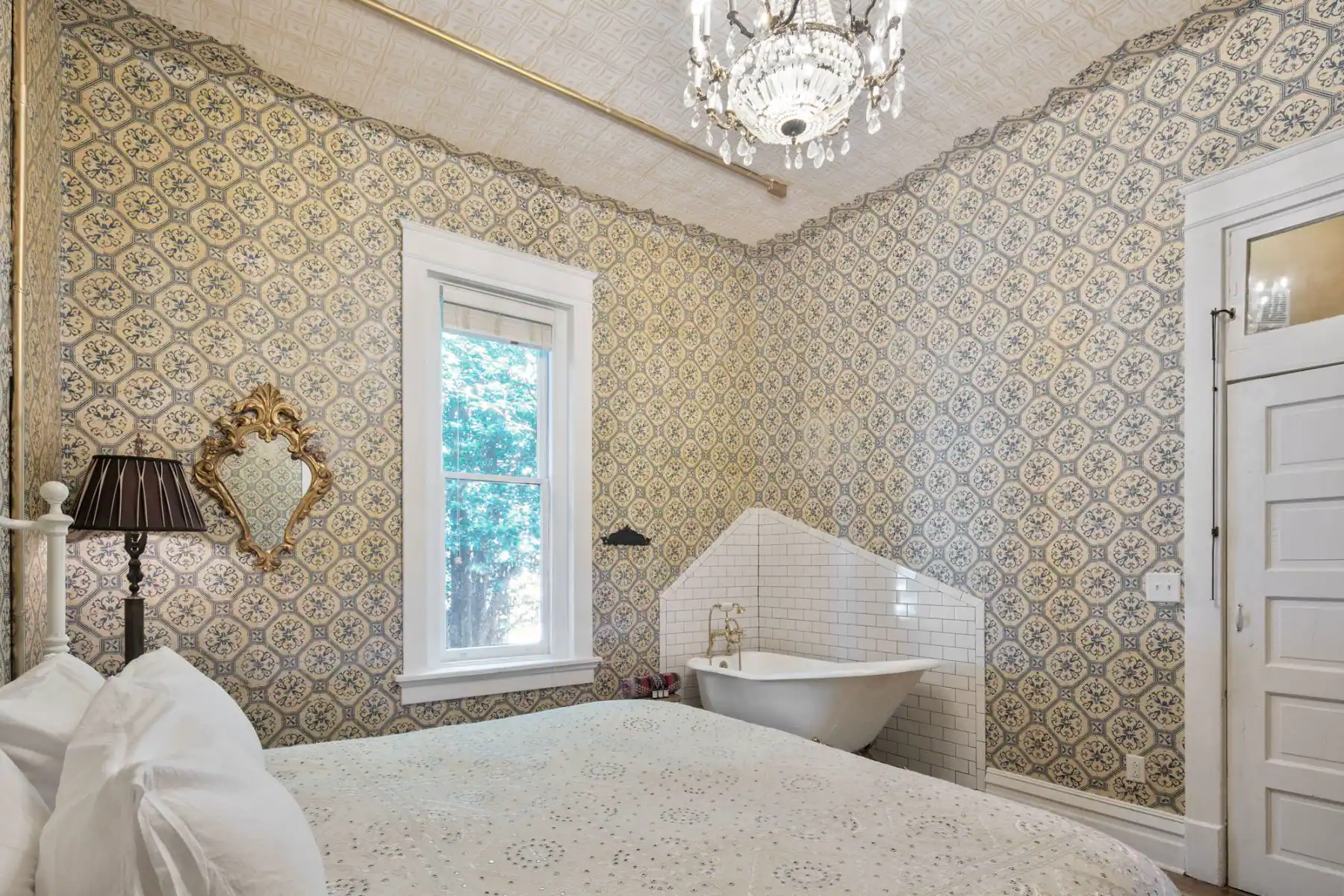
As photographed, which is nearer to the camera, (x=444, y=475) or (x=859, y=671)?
(x=859, y=671)

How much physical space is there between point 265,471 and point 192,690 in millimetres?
1654

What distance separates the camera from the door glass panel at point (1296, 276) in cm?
259

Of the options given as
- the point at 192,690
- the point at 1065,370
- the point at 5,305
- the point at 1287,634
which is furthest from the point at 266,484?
the point at 1287,634

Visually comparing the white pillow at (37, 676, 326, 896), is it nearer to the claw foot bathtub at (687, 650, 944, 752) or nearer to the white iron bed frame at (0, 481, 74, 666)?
the white iron bed frame at (0, 481, 74, 666)

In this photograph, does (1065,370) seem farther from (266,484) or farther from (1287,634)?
(266,484)

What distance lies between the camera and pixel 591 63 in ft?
10.5

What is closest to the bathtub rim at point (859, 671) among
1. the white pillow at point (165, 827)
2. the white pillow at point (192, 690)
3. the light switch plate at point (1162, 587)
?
the light switch plate at point (1162, 587)

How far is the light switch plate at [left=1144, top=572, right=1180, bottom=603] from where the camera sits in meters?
2.86

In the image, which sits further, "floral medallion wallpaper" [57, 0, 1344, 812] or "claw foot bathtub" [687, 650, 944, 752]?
"claw foot bathtub" [687, 650, 944, 752]

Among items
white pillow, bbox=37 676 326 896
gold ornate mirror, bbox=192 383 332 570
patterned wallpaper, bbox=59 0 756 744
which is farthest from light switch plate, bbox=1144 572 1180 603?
gold ornate mirror, bbox=192 383 332 570

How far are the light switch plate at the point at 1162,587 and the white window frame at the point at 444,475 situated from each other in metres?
2.38

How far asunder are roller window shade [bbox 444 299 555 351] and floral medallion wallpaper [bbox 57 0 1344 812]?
0.28 m

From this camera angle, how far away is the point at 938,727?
11.8 ft

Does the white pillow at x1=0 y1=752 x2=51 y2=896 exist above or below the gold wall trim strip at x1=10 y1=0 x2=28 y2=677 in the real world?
below
